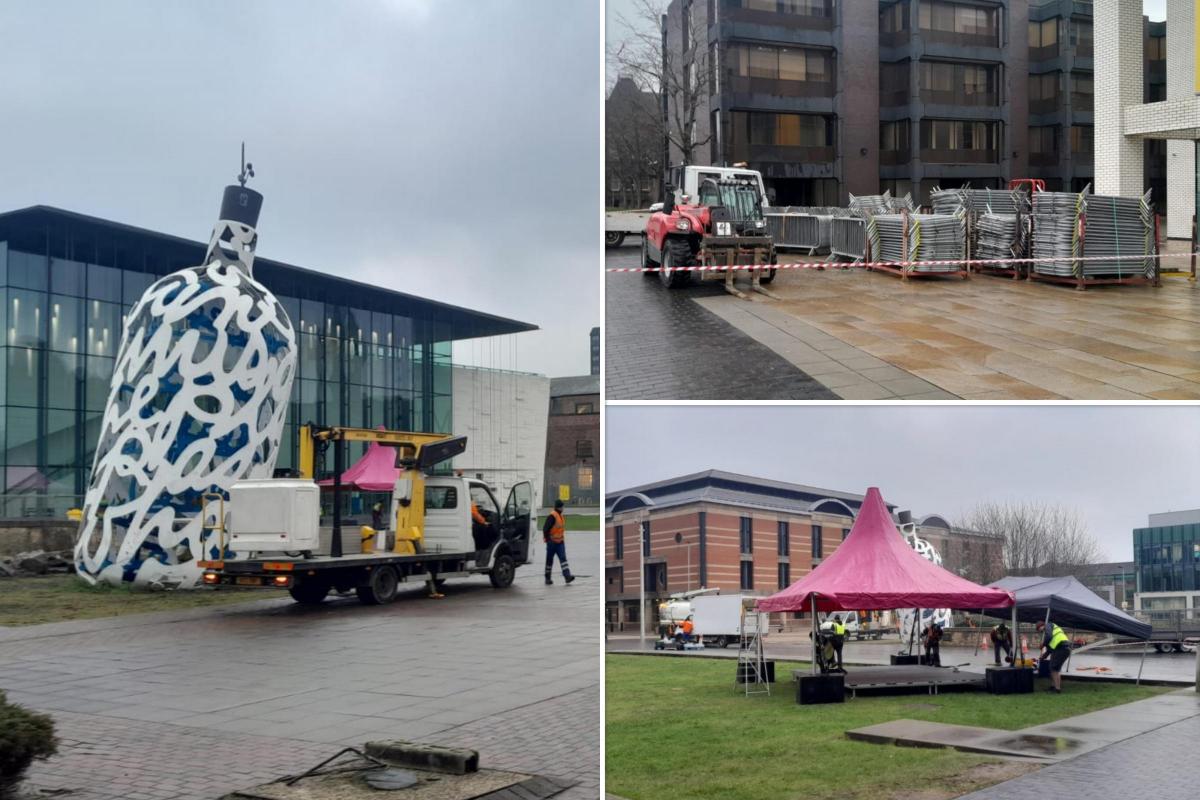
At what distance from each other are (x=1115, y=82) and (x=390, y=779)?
663 centimetres

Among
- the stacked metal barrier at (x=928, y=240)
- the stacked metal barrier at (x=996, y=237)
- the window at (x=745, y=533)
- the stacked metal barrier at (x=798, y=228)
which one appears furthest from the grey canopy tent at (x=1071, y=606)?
the stacked metal barrier at (x=996, y=237)

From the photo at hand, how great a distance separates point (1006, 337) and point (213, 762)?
5748 mm

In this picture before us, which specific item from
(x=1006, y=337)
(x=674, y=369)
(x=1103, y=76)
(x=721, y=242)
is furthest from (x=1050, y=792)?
(x=1103, y=76)

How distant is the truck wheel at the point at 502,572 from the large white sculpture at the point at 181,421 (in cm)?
402

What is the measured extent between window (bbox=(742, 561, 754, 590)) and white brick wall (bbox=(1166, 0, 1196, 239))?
10.9 ft

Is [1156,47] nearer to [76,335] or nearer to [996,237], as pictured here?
[996,237]

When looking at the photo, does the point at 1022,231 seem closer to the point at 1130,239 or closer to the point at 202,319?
the point at 1130,239

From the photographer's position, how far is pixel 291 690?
413 inches

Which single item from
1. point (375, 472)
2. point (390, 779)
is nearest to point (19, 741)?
point (390, 779)

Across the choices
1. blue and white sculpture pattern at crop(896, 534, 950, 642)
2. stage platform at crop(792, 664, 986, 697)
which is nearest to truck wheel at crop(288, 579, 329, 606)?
blue and white sculpture pattern at crop(896, 534, 950, 642)

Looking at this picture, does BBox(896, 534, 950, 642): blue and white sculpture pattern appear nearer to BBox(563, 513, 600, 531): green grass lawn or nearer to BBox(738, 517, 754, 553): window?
BBox(738, 517, 754, 553): window

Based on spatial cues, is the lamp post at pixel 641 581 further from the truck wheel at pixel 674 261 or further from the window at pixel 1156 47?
the window at pixel 1156 47

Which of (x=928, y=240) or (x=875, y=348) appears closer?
(x=875, y=348)

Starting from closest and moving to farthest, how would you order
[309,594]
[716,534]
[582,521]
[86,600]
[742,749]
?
[716,534] < [742,749] < [309,594] < [86,600] < [582,521]
